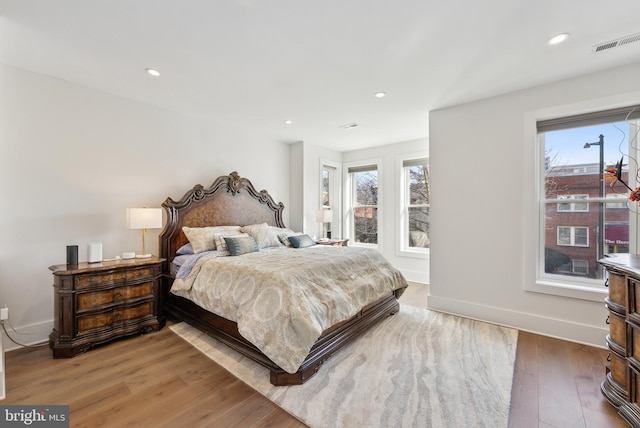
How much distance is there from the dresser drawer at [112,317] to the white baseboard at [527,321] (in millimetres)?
3425

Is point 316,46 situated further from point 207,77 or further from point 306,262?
point 306,262

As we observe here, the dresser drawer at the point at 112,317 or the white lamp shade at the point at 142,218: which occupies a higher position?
the white lamp shade at the point at 142,218

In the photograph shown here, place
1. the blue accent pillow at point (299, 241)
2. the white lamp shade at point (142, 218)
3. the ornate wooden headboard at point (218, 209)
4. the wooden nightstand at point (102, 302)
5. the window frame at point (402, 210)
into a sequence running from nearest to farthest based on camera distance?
the wooden nightstand at point (102, 302)
the white lamp shade at point (142, 218)
the ornate wooden headboard at point (218, 209)
the blue accent pillow at point (299, 241)
the window frame at point (402, 210)

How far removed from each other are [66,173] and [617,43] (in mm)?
5192

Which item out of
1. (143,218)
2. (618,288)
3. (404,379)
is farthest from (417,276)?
(143,218)

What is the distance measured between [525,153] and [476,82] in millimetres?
956

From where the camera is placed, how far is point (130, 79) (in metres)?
2.79

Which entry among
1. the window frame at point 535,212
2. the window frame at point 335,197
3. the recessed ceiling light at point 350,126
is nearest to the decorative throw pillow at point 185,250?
the recessed ceiling light at point 350,126

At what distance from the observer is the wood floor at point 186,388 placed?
1.71 metres

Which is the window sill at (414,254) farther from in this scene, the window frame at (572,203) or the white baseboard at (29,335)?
the white baseboard at (29,335)

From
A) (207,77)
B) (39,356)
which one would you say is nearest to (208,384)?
(39,356)

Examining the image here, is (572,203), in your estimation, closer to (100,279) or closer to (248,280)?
(248,280)

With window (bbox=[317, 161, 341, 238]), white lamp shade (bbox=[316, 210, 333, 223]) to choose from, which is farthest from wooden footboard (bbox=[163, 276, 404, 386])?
window (bbox=[317, 161, 341, 238])

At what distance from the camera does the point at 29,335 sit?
2645 millimetres
